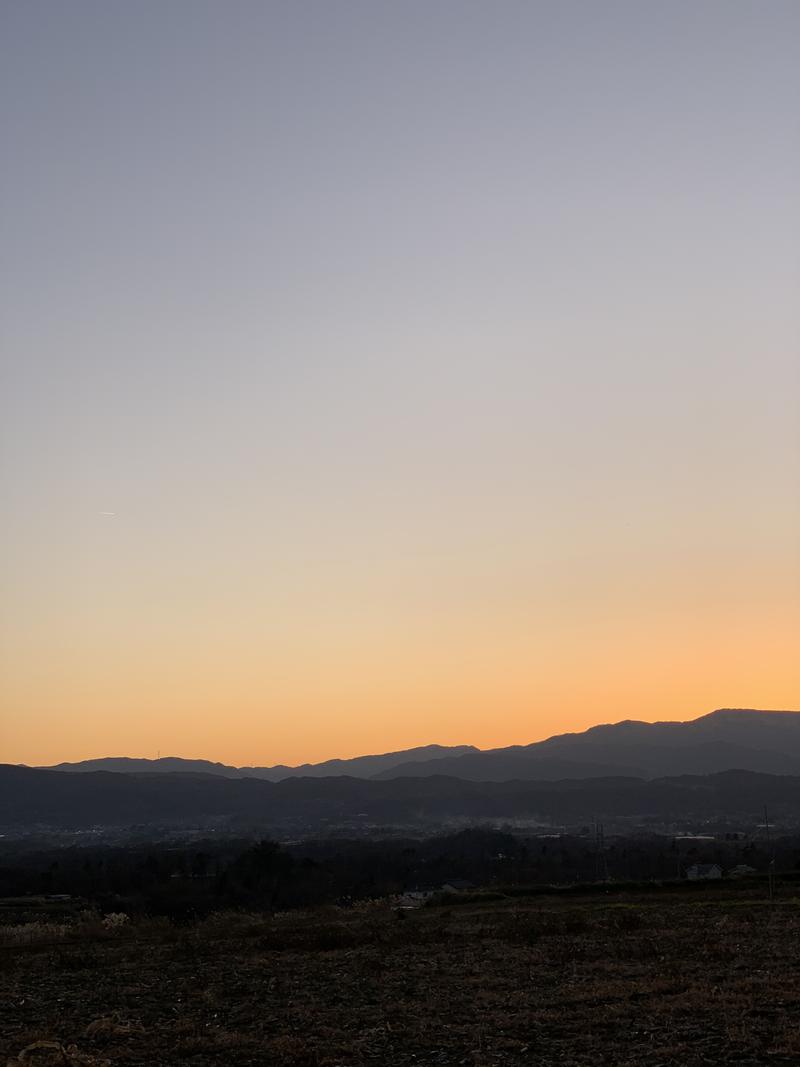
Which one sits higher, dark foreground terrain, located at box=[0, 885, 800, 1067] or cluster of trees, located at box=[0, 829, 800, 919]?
dark foreground terrain, located at box=[0, 885, 800, 1067]

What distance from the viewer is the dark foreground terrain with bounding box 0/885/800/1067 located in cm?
1912

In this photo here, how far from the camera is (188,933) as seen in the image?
42.7m

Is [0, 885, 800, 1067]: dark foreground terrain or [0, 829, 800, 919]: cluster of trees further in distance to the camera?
[0, 829, 800, 919]: cluster of trees

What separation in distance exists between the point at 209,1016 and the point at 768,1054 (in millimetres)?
11521

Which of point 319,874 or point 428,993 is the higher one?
point 428,993

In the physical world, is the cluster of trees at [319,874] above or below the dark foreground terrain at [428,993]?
below

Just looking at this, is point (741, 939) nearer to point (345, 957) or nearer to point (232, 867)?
point (345, 957)

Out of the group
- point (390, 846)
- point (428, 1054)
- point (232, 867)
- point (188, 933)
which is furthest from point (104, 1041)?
point (390, 846)

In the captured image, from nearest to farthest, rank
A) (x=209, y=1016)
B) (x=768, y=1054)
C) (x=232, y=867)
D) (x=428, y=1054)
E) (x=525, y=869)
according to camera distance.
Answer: (x=768, y=1054) → (x=428, y=1054) → (x=209, y=1016) → (x=232, y=867) → (x=525, y=869)

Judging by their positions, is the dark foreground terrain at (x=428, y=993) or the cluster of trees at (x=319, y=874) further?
the cluster of trees at (x=319, y=874)

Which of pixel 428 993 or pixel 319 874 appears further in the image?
pixel 319 874

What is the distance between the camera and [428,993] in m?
25.2

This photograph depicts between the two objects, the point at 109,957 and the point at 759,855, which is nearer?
the point at 109,957

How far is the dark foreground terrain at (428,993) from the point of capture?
62.7 ft
